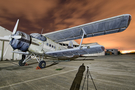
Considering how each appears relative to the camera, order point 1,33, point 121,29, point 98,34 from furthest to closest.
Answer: point 1,33 → point 98,34 → point 121,29

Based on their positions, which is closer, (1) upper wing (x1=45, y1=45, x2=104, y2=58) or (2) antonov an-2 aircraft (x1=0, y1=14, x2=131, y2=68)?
(2) antonov an-2 aircraft (x1=0, y1=14, x2=131, y2=68)

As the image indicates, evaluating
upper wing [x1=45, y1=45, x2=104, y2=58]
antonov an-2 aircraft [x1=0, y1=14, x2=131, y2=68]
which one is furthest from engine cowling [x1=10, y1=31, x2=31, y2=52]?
upper wing [x1=45, y1=45, x2=104, y2=58]

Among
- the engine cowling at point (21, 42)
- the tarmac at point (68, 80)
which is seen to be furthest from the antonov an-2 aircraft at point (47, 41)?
the tarmac at point (68, 80)

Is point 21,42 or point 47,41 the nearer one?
point 21,42

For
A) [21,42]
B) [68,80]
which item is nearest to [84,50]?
[68,80]

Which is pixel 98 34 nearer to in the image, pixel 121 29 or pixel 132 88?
pixel 121 29

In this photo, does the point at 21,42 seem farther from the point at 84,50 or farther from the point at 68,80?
the point at 84,50

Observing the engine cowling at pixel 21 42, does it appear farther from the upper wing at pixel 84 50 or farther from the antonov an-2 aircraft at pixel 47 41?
the upper wing at pixel 84 50

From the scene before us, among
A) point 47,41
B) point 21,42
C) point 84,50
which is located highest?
point 47,41

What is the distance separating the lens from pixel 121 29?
6.93 metres

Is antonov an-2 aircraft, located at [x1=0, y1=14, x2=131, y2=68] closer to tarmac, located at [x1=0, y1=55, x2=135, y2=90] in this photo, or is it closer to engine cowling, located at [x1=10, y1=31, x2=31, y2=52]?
engine cowling, located at [x1=10, y1=31, x2=31, y2=52]

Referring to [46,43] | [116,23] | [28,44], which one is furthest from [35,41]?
[116,23]

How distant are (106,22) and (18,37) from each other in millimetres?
7478

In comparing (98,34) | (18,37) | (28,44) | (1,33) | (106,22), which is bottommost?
(28,44)
